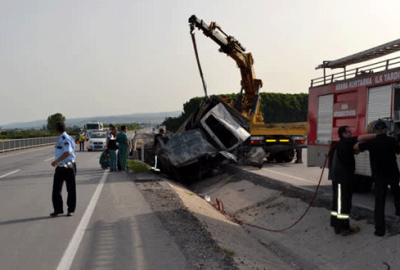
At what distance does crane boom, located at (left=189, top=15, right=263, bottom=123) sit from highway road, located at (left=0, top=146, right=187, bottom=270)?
9.40 metres

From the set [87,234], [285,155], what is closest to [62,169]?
[87,234]

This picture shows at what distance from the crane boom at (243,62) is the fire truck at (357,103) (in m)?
7.20

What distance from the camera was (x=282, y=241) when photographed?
25.7 feet

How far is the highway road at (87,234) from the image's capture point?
512 cm

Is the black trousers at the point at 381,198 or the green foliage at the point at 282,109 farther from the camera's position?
the green foliage at the point at 282,109

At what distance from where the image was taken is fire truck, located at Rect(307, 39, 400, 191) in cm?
834

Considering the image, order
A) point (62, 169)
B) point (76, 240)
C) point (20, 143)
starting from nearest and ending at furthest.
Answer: point (76, 240) → point (62, 169) → point (20, 143)

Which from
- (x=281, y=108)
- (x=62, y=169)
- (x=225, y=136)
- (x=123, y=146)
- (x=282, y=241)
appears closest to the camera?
(x=62, y=169)

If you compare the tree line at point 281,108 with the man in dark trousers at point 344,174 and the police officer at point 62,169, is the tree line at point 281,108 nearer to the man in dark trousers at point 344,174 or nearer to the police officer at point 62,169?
the police officer at point 62,169

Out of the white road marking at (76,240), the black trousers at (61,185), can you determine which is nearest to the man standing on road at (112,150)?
the white road marking at (76,240)

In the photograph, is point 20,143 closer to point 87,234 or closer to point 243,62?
point 243,62

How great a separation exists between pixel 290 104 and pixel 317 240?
7970 centimetres

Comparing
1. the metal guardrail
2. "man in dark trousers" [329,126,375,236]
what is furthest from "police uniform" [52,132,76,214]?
→ the metal guardrail

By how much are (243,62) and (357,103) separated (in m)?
10.2
